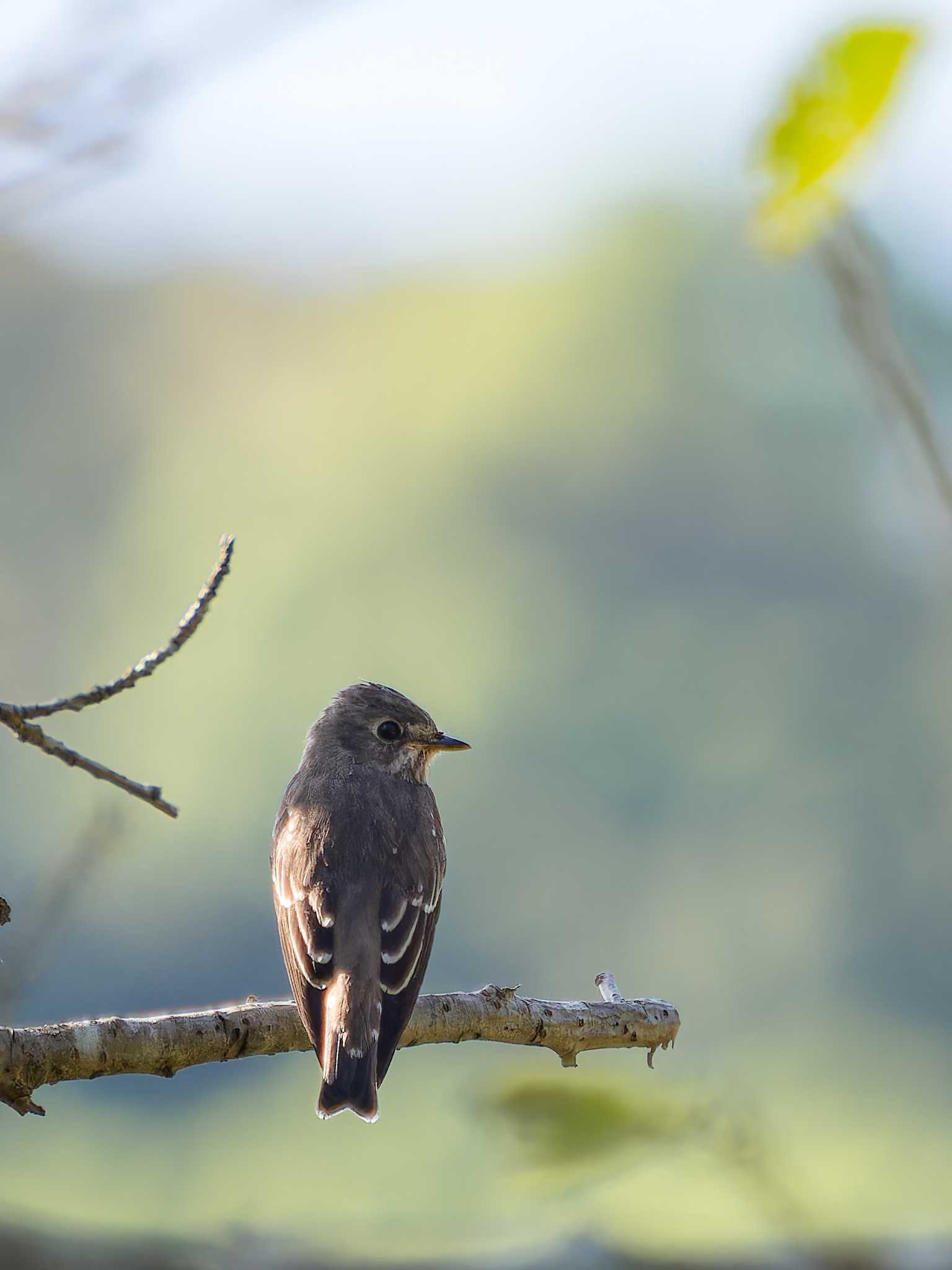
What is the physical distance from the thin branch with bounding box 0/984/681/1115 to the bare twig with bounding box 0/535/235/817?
884 millimetres

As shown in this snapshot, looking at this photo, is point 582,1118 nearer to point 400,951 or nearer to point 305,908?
point 400,951

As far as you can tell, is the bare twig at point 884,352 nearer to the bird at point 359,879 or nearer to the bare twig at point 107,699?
the bare twig at point 107,699

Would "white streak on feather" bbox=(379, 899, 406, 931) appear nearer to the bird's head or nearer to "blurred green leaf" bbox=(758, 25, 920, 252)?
the bird's head

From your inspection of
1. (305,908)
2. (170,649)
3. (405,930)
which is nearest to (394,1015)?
(405,930)

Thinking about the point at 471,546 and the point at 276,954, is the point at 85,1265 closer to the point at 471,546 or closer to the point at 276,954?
the point at 276,954

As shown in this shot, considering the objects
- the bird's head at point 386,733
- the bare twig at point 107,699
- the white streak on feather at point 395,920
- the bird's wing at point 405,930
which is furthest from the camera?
the bird's head at point 386,733

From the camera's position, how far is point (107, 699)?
9.52 ft

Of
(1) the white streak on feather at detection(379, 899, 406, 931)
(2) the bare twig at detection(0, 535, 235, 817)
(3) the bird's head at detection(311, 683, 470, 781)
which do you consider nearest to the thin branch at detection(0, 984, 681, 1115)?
(1) the white streak on feather at detection(379, 899, 406, 931)

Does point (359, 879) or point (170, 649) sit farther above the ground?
point (170, 649)

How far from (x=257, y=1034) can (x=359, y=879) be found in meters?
1.06

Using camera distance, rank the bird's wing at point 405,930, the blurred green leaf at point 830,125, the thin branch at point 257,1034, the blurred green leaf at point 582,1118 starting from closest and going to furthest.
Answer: the blurred green leaf at point 830,125, the blurred green leaf at point 582,1118, the thin branch at point 257,1034, the bird's wing at point 405,930

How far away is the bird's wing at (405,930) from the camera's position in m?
4.38

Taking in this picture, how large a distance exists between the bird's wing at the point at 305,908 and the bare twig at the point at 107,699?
168 cm

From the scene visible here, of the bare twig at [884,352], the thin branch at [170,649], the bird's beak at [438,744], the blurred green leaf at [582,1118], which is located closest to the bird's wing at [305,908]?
the bird's beak at [438,744]
